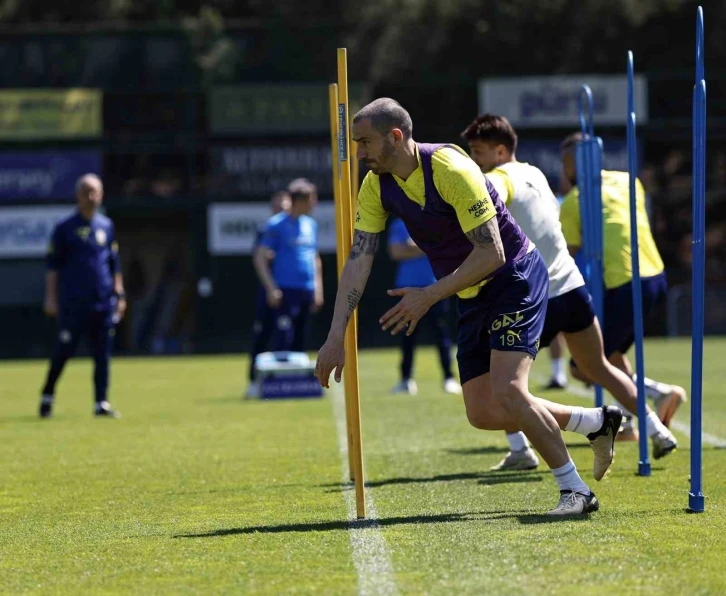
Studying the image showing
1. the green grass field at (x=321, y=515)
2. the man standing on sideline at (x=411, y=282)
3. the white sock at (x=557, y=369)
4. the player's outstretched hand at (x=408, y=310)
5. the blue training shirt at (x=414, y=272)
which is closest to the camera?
the green grass field at (x=321, y=515)

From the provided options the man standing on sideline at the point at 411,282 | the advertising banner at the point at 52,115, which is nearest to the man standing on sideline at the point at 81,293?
the man standing on sideline at the point at 411,282

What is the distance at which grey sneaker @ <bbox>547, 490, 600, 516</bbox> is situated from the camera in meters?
6.41

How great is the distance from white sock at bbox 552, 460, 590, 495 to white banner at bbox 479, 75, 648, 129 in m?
21.2

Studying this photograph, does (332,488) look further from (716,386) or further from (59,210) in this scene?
(59,210)

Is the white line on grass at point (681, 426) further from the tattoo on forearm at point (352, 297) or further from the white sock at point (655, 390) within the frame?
the tattoo on forearm at point (352, 297)

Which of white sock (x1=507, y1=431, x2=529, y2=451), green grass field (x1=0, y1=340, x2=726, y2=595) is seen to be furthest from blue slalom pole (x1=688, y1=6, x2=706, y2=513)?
white sock (x1=507, y1=431, x2=529, y2=451)

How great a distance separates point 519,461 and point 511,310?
2.15 m

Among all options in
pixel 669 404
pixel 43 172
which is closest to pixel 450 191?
pixel 669 404

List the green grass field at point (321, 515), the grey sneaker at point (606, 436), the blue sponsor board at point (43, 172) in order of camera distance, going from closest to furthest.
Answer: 1. the green grass field at point (321, 515)
2. the grey sneaker at point (606, 436)
3. the blue sponsor board at point (43, 172)

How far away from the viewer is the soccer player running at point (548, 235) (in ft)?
25.5

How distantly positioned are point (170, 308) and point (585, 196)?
861 inches

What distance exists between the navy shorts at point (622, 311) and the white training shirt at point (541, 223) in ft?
4.64

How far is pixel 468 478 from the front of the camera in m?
8.11

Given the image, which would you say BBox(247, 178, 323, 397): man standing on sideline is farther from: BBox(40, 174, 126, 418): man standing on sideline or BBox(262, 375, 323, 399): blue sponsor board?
BBox(40, 174, 126, 418): man standing on sideline
